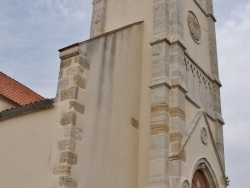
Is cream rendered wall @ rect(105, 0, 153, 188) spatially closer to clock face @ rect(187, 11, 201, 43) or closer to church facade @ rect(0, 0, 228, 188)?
church facade @ rect(0, 0, 228, 188)

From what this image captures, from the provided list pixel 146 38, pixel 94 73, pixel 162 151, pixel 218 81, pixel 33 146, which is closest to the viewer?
pixel 33 146

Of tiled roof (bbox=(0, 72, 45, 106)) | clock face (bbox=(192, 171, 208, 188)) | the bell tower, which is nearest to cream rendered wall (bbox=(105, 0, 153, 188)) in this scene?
the bell tower

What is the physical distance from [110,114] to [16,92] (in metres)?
6.58

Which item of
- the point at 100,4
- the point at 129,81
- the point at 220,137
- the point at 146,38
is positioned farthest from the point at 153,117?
the point at 100,4

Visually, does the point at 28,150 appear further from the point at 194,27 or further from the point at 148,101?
the point at 194,27

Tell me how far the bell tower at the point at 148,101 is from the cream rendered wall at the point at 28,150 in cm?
60

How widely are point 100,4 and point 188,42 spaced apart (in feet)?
10.2

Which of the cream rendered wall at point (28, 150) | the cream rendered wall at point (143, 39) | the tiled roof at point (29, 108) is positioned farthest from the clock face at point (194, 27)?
the cream rendered wall at point (28, 150)

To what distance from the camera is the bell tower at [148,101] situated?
7.69 metres

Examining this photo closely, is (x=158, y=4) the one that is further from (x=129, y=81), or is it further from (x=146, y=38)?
(x=129, y=81)

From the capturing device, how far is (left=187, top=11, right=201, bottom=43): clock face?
1132 centimetres

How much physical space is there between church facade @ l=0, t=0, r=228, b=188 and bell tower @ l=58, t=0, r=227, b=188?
0.02 metres

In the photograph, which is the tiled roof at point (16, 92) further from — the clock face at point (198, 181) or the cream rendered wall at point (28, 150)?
the clock face at point (198, 181)

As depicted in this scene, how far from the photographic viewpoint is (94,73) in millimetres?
7891
